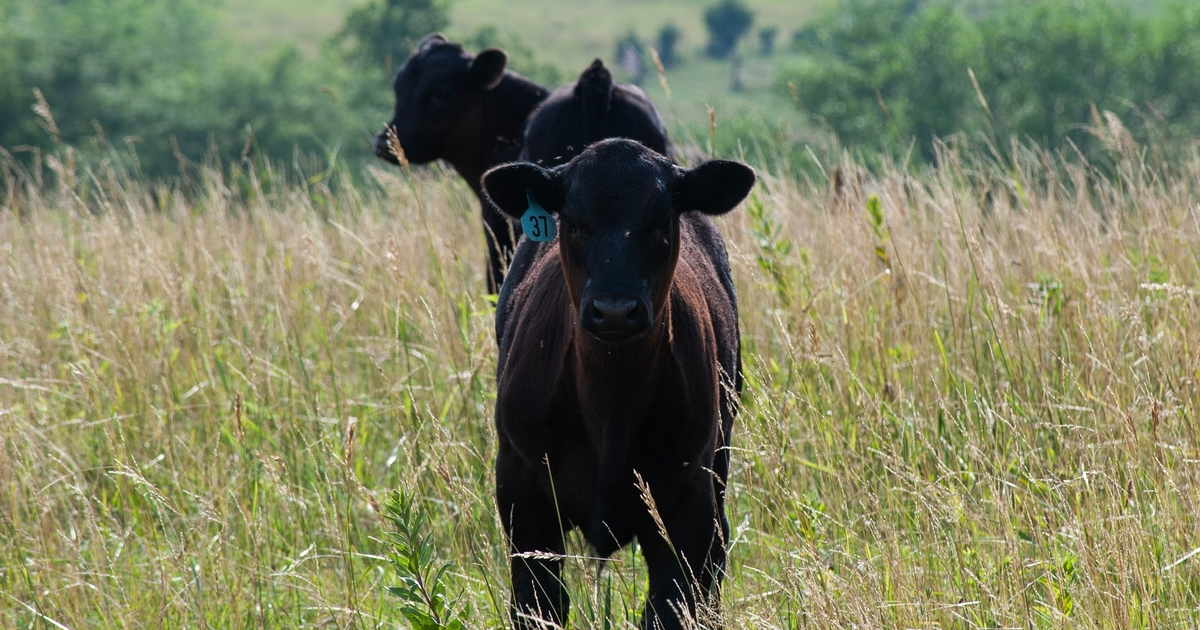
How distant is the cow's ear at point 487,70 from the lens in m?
7.04

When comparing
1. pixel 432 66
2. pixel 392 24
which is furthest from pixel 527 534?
pixel 392 24

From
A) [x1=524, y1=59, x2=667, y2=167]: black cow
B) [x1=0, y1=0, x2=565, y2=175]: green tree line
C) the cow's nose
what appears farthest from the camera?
[x1=0, y1=0, x2=565, y2=175]: green tree line

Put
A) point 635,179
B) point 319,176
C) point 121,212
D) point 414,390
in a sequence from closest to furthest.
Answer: point 635,179 → point 414,390 → point 319,176 → point 121,212

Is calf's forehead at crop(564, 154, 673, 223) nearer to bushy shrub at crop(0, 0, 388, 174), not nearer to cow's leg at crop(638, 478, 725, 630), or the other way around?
cow's leg at crop(638, 478, 725, 630)

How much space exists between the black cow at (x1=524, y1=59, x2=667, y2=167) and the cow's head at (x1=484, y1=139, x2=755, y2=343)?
6.51 feet

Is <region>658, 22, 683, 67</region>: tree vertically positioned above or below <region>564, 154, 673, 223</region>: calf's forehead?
Result: below

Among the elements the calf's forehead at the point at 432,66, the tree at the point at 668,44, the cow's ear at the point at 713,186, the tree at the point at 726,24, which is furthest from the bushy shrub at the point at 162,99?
the tree at the point at 726,24

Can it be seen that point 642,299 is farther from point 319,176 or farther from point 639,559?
point 319,176

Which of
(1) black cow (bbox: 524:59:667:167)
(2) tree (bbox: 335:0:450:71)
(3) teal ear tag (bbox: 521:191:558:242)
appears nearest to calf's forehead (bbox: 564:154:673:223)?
(3) teal ear tag (bbox: 521:191:558:242)

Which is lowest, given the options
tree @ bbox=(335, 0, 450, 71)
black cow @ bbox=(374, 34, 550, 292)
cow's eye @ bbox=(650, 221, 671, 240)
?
tree @ bbox=(335, 0, 450, 71)

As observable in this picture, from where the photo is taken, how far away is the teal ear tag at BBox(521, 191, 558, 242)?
3.42 metres

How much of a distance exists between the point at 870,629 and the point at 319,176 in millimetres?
4659

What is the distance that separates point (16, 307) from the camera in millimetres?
6266

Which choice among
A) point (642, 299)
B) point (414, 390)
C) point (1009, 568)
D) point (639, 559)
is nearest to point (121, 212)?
point (414, 390)
